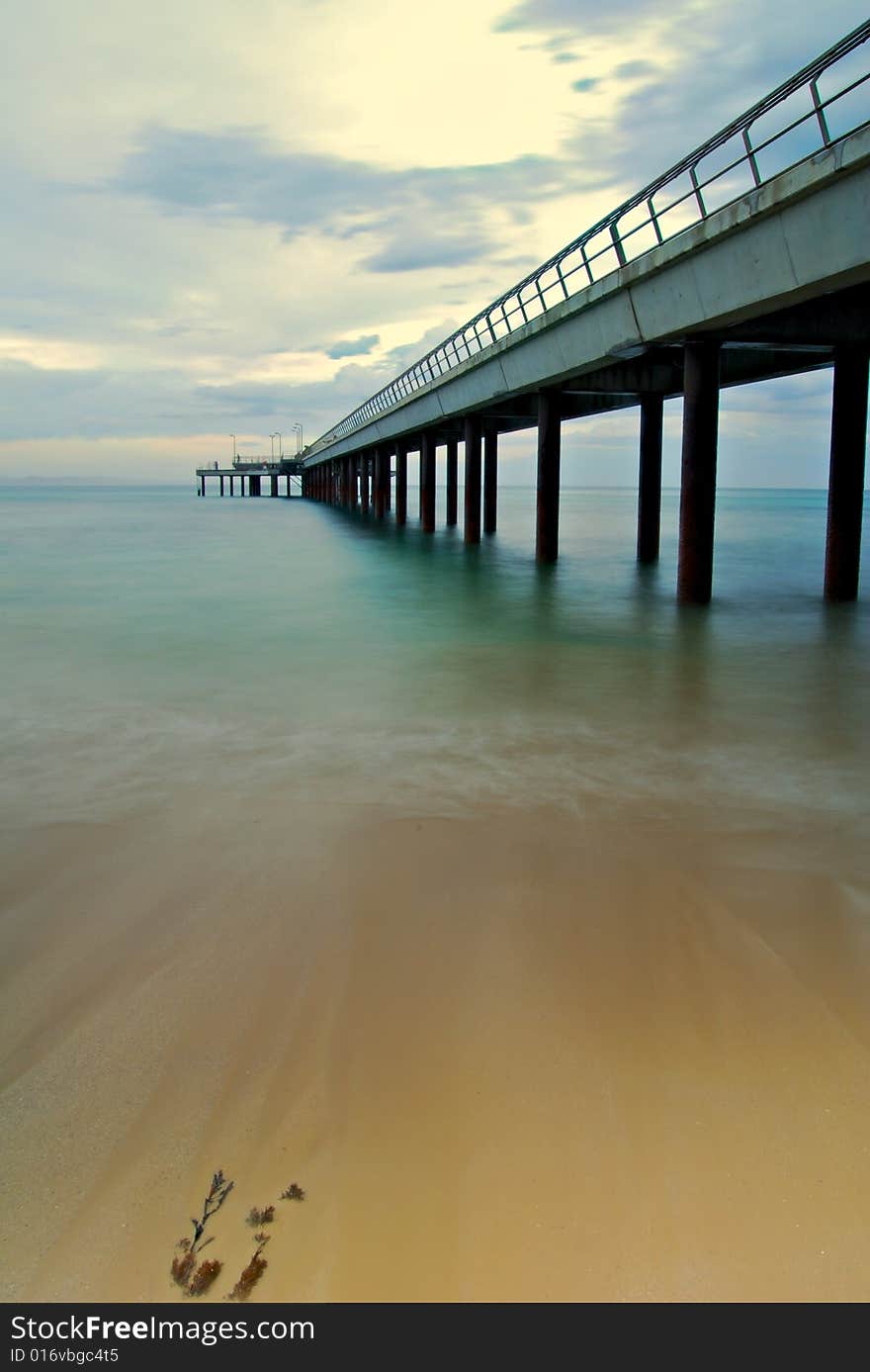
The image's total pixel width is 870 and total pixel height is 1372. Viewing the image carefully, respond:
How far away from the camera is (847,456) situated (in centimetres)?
1586

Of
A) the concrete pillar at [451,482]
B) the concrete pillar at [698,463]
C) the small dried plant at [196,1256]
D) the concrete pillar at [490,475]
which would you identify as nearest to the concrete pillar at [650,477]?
the concrete pillar at [698,463]

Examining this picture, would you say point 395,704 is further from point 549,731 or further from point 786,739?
point 786,739

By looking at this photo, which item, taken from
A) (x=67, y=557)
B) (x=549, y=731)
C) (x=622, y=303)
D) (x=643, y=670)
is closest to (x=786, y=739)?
(x=549, y=731)

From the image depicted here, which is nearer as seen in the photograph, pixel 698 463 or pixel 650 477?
pixel 698 463

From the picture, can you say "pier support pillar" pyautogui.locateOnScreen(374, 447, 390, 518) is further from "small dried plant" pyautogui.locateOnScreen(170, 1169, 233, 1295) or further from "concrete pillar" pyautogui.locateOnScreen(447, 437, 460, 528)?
"small dried plant" pyautogui.locateOnScreen(170, 1169, 233, 1295)

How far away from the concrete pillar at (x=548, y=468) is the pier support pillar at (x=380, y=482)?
29808 millimetres

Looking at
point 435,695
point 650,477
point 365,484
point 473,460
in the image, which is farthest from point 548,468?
point 365,484

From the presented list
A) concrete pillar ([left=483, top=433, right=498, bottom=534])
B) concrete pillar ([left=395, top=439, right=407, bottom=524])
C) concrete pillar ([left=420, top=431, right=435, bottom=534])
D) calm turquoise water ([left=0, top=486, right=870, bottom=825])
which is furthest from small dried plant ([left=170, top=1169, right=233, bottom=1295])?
concrete pillar ([left=395, top=439, right=407, bottom=524])

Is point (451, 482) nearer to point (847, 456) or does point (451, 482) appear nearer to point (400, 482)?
point (400, 482)

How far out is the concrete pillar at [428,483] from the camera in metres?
38.7

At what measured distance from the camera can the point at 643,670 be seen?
1055cm

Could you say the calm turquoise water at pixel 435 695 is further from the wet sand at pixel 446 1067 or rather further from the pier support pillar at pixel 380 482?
the pier support pillar at pixel 380 482

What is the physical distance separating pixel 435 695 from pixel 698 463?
26.2ft
